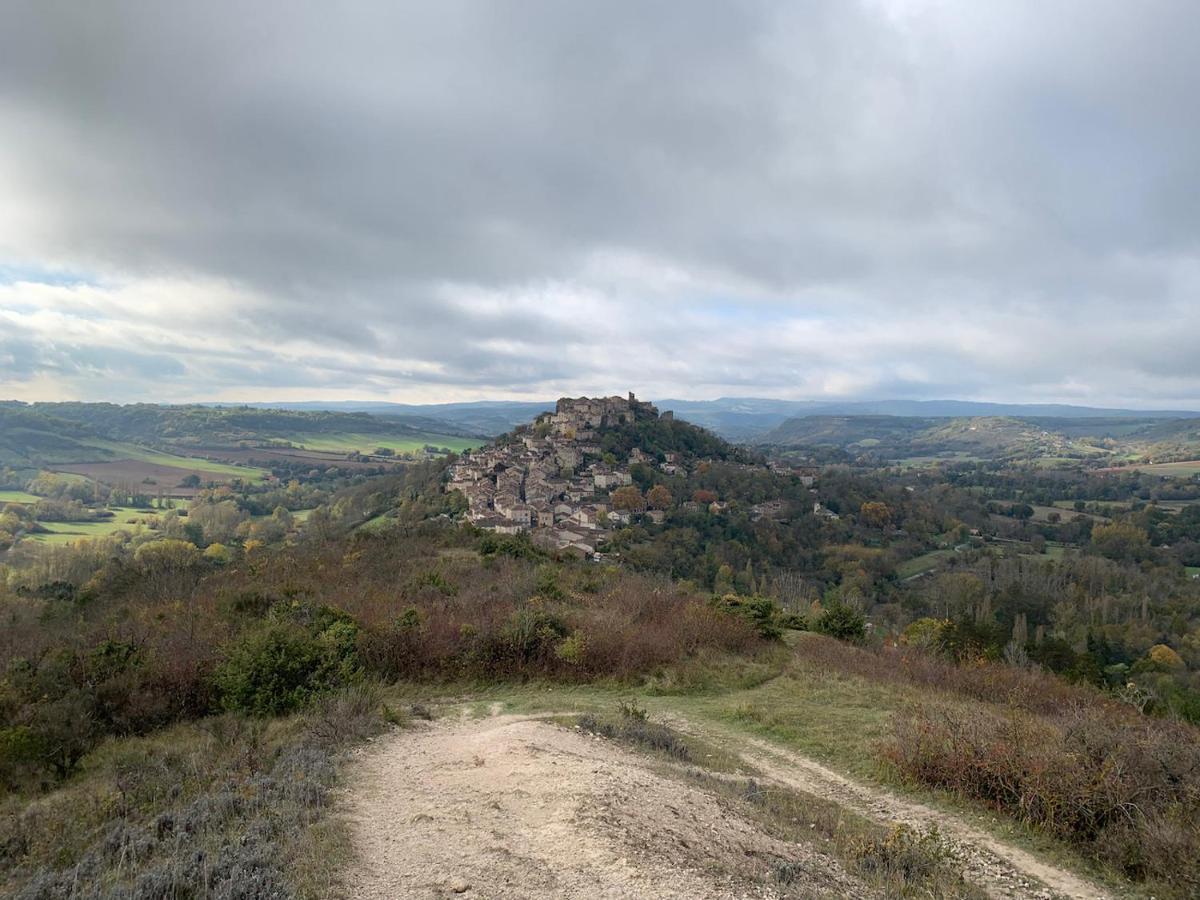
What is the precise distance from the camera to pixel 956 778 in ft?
25.3

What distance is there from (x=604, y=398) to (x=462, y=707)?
267 feet

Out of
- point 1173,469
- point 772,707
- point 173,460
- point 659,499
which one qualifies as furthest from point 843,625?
point 1173,469

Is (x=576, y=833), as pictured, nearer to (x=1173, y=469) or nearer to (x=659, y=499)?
(x=659, y=499)

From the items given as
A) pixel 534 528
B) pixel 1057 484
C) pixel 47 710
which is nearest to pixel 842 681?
pixel 47 710

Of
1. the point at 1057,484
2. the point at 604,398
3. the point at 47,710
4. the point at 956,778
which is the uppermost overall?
the point at 604,398

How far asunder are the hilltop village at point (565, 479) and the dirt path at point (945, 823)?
33201 millimetres

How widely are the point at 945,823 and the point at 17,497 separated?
9746 centimetres

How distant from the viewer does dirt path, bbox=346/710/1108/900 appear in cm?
458

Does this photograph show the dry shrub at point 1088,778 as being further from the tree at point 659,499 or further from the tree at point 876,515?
the tree at point 876,515

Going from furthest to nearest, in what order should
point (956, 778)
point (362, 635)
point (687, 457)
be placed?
point (687, 457) → point (362, 635) → point (956, 778)

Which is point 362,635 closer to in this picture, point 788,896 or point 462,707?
point 462,707

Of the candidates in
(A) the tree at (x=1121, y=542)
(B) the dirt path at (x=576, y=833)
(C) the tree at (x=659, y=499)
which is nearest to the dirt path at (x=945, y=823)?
(B) the dirt path at (x=576, y=833)

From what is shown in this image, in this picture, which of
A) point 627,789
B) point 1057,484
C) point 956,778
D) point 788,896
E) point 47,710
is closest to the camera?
point 788,896

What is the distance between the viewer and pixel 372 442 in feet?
473
